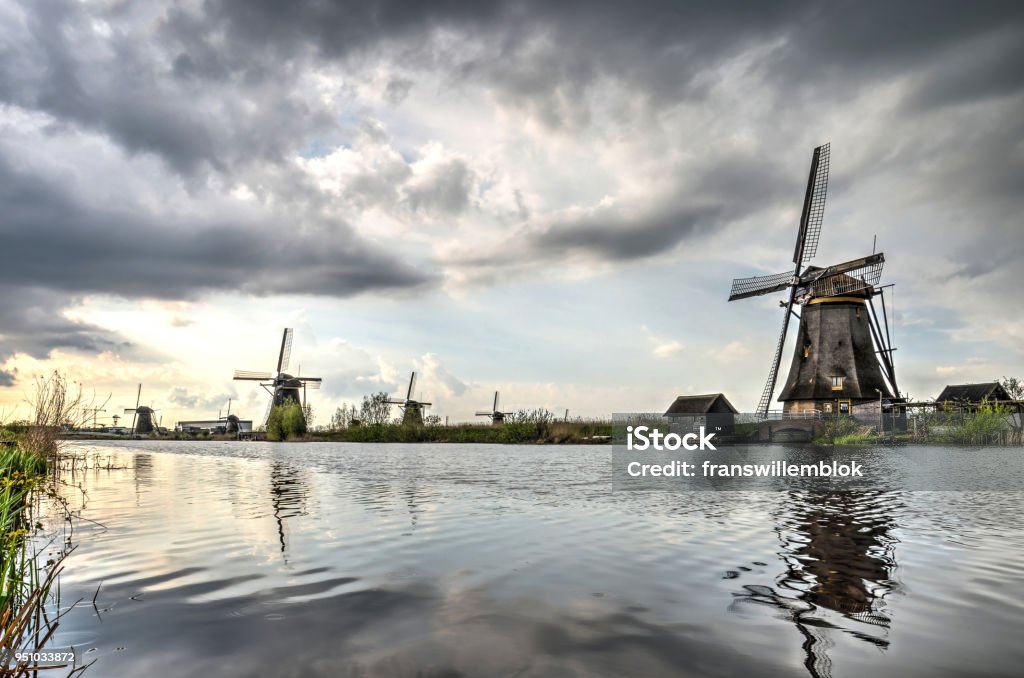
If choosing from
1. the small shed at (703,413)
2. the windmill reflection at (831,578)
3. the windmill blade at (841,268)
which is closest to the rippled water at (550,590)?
the windmill reflection at (831,578)

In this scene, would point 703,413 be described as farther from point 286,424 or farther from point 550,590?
point 286,424

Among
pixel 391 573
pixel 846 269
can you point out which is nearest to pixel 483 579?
pixel 391 573

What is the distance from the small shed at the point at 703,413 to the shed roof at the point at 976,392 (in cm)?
1572

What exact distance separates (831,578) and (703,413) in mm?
47132

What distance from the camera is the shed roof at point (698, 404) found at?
172 ft

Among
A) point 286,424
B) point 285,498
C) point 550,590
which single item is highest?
point 286,424

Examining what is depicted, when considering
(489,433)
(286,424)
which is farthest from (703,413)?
(286,424)

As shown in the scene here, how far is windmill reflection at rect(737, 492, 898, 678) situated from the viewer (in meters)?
4.94

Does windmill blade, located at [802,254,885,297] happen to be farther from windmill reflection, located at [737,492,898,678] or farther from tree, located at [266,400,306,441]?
tree, located at [266,400,306,441]

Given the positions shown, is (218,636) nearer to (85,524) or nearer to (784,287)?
(85,524)

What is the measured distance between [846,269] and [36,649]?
4742 cm

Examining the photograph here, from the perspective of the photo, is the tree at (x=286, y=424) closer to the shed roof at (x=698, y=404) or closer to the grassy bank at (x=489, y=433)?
the grassy bank at (x=489, y=433)

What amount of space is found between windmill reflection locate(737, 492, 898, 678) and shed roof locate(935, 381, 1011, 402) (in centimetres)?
4215

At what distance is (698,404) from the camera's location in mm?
53469
